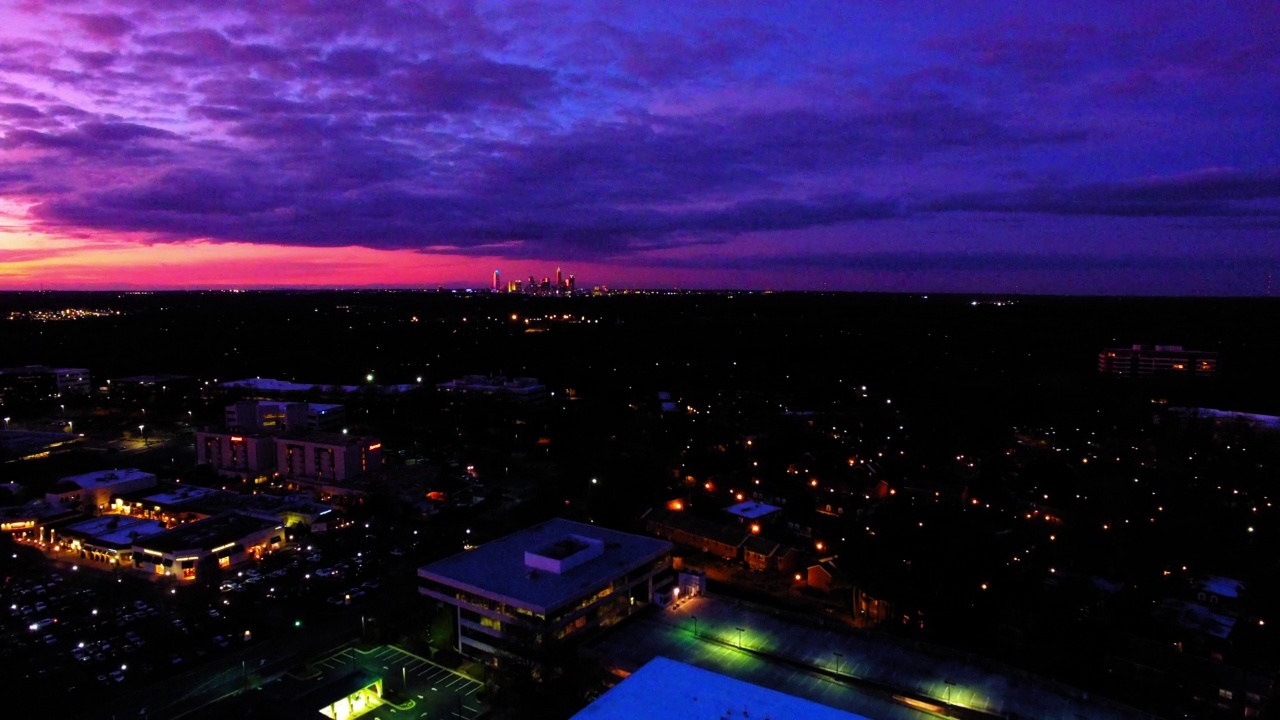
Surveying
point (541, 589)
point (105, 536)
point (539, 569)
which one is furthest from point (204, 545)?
point (541, 589)

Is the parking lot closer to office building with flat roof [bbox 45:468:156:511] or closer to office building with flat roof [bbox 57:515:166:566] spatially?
office building with flat roof [bbox 57:515:166:566]

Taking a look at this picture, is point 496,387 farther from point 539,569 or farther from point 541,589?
point 541,589

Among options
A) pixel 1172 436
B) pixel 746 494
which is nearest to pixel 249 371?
pixel 746 494

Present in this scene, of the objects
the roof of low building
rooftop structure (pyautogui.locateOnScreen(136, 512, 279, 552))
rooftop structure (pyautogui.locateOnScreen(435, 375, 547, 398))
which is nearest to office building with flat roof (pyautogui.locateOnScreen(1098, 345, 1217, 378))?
rooftop structure (pyautogui.locateOnScreen(435, 375, 547, 398))

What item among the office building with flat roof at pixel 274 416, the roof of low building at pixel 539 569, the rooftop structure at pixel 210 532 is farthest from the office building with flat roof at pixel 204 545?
the office building with flat roof at pixel 274 416

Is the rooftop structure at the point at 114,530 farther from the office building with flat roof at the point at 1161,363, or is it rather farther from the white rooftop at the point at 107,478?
the office building with flat roof at the point at 1161,363

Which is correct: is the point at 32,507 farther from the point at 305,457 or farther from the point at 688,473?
the point at 688,473
